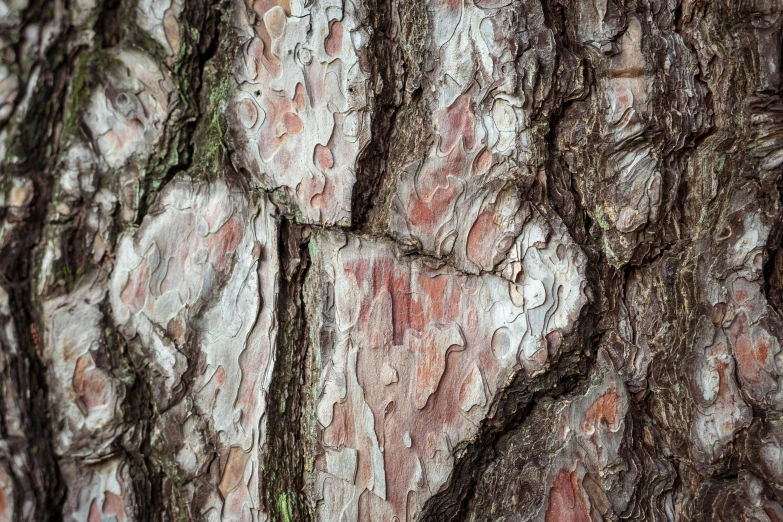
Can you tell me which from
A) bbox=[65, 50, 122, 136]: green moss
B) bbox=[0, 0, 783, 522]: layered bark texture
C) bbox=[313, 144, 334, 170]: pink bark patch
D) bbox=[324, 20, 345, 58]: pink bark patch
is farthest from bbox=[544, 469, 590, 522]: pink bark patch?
bbox=[65, 50, 122, 136]: green moss

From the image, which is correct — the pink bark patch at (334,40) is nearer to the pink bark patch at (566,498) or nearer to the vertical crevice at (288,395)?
the vertical crevice at (288,395)

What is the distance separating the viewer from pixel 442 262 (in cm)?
76

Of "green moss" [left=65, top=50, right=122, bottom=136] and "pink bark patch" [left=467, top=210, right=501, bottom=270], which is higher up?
"green moss" [left=65, top=50, right=122, bottom=136]

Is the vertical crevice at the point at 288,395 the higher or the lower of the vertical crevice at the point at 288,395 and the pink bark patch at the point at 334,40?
the lower

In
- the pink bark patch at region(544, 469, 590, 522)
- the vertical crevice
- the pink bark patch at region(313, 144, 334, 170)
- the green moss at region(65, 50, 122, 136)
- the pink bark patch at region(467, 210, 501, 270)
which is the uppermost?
the green moss at region(65, 50, 122, 136)

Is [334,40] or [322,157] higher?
[334,40]

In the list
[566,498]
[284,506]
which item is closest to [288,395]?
[284,506]

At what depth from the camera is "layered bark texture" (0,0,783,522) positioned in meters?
0.73

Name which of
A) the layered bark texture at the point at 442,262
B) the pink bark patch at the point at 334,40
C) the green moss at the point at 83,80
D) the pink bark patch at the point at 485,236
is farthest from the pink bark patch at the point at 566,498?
the green moss at the point at 83,80

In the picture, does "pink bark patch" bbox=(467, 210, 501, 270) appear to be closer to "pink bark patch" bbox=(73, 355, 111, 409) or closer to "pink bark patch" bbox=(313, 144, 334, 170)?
"pink bark patch" bbox=(313, 144, 334, 170)

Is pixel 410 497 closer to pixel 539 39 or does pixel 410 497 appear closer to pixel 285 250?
pixel 285 250

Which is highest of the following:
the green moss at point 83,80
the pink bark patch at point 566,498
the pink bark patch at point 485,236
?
the green moss at point 83,80

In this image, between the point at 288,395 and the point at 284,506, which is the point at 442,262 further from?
the point at 284,506

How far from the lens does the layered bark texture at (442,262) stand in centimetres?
73
